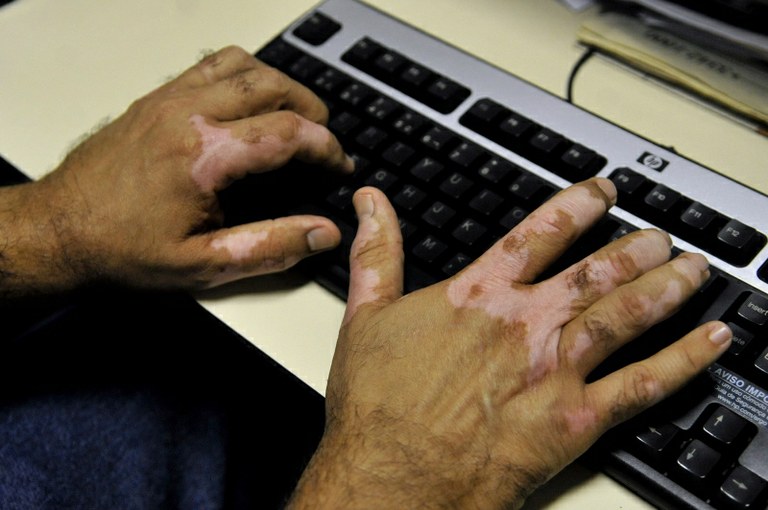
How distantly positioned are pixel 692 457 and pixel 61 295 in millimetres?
516

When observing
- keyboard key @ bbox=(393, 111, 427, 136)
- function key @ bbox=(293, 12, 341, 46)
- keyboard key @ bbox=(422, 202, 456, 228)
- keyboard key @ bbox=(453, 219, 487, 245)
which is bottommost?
keyboard key @ bbox=(453, 219, 487, 245)

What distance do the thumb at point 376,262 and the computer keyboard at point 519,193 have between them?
0.04 feet

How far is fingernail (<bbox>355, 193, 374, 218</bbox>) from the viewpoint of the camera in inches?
22.3

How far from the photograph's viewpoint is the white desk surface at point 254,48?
0.58 metres

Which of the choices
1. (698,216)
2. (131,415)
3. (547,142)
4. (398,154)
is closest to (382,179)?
(398,154)

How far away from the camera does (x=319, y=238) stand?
1.87ft

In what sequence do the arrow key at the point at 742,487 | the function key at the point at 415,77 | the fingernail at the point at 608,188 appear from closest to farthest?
the arrow key at the point at 742,487, the fingernail at the point at 608,188, the function key at the point at 415,77

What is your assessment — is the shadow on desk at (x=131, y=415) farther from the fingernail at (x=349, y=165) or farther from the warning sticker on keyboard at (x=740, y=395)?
the warning sticker on keyboard at (x=740, y=395)

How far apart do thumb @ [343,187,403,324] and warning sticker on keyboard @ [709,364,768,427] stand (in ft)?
0.71

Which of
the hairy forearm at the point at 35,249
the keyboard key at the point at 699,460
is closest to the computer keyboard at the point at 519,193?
the keyboard key at the point at 699,460

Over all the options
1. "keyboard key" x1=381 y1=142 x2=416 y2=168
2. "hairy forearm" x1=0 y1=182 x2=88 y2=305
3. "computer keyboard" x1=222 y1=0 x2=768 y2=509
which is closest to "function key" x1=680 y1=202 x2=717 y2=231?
"computer keyboard" x1=222 y1=0 x2=768 y2=509

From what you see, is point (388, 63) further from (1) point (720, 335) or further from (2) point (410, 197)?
(1) point (720, 335)

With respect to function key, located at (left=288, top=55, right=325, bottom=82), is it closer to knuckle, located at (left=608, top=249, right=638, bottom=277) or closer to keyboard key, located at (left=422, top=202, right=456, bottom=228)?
keyboard key, located at (left=422, top=202, right=456, bottom=228)

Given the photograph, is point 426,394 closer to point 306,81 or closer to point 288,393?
point 306,81
